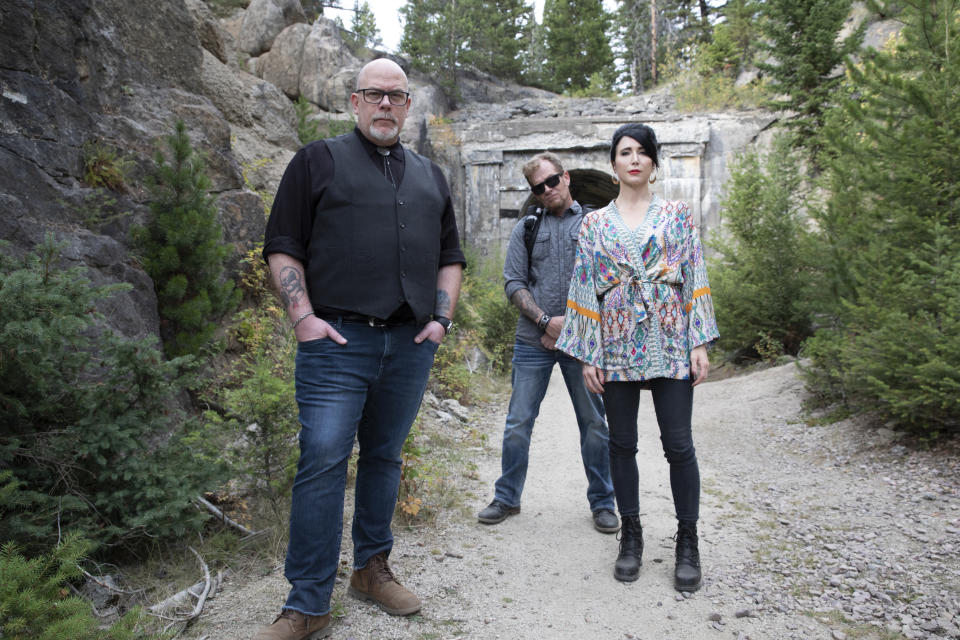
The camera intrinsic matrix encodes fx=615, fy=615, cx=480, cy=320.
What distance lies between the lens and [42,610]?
1756 mm

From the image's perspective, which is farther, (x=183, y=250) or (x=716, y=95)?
(x=716, y=95)

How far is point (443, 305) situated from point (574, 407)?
4.72 feet

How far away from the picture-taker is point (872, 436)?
5445 mm

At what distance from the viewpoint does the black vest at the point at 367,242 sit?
2434 mm

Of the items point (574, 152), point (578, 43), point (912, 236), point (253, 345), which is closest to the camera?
point (912, 236)

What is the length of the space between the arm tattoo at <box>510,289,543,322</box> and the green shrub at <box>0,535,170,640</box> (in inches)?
97.3

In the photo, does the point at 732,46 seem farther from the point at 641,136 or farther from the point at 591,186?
the point at 641,136

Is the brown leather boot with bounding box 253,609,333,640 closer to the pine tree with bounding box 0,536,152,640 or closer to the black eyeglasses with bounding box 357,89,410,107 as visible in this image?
the pine tree with bounding box 0,536,152,640

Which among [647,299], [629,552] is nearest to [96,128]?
[647,299]

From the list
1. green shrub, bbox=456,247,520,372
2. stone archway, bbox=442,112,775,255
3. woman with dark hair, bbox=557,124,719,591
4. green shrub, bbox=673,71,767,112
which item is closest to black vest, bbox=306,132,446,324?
woman with dark hair, bbox=557,124,719,591

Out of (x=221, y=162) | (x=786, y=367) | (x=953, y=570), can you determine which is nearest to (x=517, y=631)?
(x=953, y=570)

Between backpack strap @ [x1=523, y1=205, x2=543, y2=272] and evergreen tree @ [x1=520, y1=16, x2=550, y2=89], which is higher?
evergreen tree @ [x1=520, y1=16, x2=550, y2=89]

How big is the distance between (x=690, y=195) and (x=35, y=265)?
52.0 feet

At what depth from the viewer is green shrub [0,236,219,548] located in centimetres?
253
